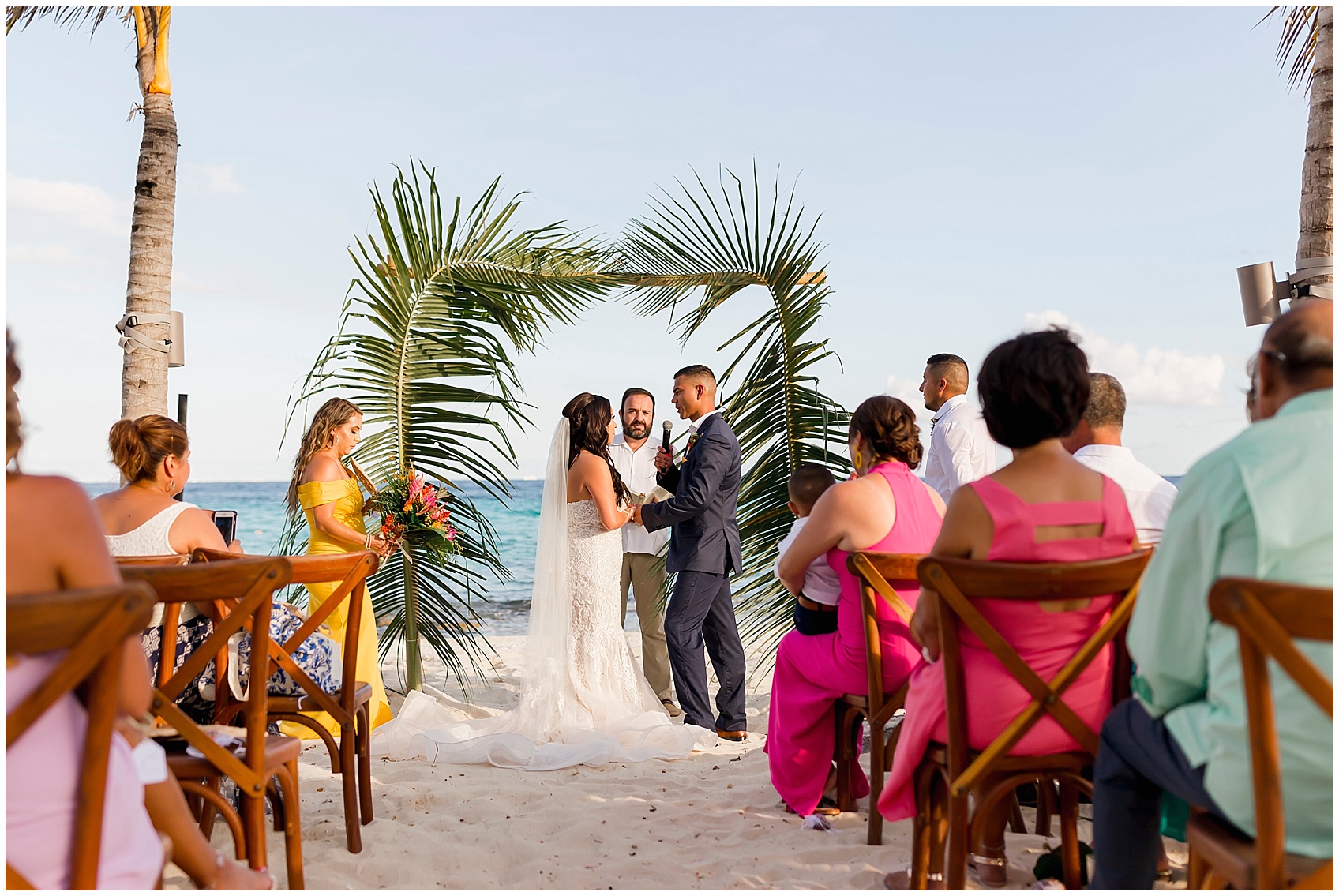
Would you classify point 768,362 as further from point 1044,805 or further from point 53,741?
point 53,741

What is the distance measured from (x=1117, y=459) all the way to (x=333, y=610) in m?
3.09

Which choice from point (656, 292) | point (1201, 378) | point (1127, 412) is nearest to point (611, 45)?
point (656, 292)

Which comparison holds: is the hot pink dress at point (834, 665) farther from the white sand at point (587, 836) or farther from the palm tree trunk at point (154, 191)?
the palm tree trunk at point (154, 191)

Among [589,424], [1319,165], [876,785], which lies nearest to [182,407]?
[589,424]

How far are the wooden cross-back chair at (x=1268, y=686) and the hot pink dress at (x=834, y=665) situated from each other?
5.42 feet

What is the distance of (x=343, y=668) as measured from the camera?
3477mm

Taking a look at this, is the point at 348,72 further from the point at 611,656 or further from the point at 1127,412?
the point at 1127,412

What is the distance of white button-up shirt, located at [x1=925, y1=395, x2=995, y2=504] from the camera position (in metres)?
5.50

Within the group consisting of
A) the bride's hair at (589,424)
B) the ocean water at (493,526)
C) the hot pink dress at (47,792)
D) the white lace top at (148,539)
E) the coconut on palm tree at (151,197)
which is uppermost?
Result: the coconut on palm tree at (151,197)

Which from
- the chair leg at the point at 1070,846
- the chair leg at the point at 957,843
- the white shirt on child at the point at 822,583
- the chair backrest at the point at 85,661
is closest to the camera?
the chair backrest at the point at 85,661

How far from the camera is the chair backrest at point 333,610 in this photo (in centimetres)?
322

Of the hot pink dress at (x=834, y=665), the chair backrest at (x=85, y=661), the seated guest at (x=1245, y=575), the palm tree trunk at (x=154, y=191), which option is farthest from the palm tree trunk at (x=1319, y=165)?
the palm tree trunk at (x=154, y=191)

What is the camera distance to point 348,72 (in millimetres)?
8875

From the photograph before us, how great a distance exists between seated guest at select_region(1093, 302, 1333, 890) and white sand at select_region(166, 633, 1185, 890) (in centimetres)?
142
